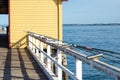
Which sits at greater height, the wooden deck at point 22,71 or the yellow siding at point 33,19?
the yellow siding at point 33,19

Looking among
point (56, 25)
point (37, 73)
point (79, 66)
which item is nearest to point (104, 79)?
point (56, 25)

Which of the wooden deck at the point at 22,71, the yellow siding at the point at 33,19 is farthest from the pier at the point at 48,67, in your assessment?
the yellow siding at the point at 33,19


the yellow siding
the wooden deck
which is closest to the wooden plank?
the wooden deck

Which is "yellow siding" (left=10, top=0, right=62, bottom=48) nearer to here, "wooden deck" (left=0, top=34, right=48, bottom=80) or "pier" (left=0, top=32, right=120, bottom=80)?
"pier" (left=0, top=32, right=120, bottom=80)

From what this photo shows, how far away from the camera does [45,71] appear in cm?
1070

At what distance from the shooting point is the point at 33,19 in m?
21.1

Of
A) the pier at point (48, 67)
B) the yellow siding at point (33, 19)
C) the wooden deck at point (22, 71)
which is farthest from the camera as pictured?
the yellow siding at point (33, 19)

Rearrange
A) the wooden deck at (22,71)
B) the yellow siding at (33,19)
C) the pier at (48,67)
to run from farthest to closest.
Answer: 1. the yellow siding at (33,19)
2. the wooden deck at (22,71)
3. the pier at (48,67)

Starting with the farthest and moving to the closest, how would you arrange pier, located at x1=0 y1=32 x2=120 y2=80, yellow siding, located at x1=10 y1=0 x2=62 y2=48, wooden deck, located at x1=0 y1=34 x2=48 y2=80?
yellow siding, located at x1=10 y1=0 x2=62 y2=48 → wooden deck, located at x1=0 y1=34 x2=48 y2=80 → pier, located at x1=0 y1=32 x2=120 y2=80

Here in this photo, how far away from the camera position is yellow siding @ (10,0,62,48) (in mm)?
21000

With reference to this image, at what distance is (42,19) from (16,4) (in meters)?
1.69

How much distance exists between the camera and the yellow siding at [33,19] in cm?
2100

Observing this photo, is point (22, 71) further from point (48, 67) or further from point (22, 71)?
point (48, 67)

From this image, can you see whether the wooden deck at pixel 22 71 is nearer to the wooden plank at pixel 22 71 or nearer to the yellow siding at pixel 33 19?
the wooden plank at pixel 22 71
